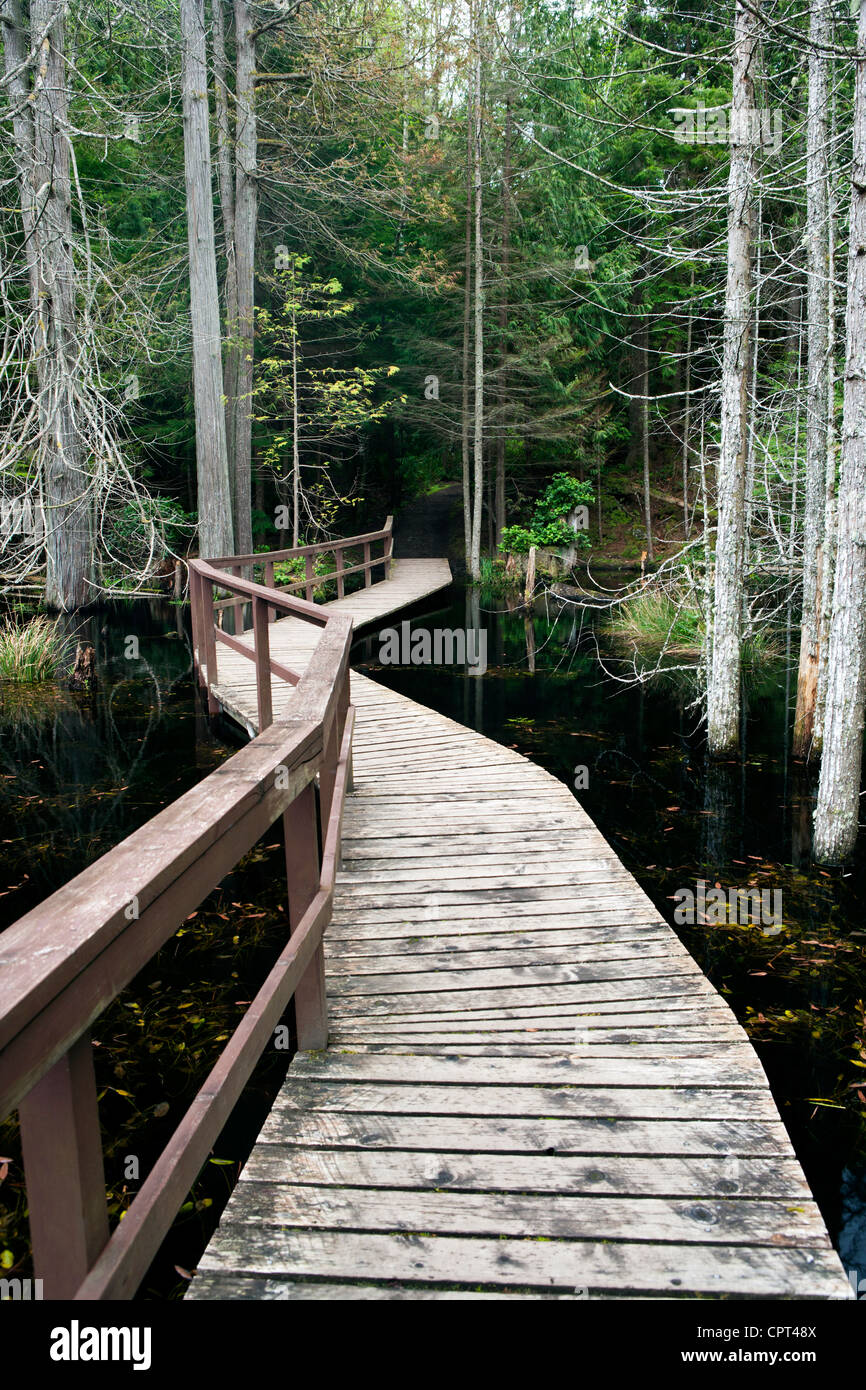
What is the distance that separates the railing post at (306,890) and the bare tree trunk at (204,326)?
1081 cm

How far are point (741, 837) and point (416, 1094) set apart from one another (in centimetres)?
460

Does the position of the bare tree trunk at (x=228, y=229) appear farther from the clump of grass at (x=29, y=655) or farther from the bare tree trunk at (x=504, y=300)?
the bare tree trunk at (x=504, y=300)

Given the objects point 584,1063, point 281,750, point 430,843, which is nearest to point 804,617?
point 430,843

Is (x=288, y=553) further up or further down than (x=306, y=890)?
further up

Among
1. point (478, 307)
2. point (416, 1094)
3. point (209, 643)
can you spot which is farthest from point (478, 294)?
point (416, 1094)

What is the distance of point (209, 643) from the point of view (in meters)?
9.30

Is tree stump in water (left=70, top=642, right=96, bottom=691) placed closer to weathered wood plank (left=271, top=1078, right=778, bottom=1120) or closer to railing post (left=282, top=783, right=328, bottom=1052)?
railing post (left=282, top=783, right=328, bottom=1052)

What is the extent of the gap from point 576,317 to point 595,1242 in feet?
78.4

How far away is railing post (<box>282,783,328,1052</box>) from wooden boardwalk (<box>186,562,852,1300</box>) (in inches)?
4.3

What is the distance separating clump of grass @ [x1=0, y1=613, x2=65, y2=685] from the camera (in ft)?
36.2

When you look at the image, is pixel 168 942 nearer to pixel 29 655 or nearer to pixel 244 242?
pixel 29 655

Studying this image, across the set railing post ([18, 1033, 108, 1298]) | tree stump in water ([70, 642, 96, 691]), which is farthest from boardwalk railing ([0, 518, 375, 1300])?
tree stump in water ([70, 642, 96, 691])

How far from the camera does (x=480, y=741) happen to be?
23.8 ft
